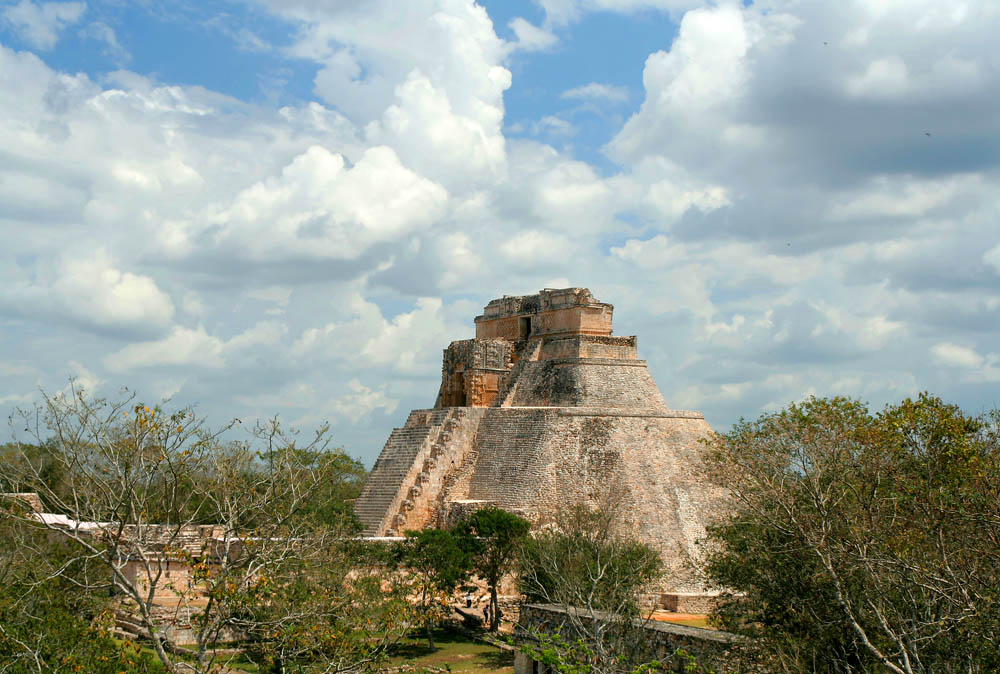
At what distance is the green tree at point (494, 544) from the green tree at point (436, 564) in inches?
18.7

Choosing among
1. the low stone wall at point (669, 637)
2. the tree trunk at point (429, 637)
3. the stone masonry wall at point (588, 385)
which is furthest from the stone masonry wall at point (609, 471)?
the low stone wall at point (669, 637)

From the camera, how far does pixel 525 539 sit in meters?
22.8

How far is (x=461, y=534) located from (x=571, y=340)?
805 centimetres

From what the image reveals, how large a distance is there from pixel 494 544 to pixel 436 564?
166cm

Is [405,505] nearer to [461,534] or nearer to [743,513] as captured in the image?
[461,534]

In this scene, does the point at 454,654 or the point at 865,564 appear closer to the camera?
the point at 865,564

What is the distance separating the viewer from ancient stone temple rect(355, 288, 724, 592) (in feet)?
82.5

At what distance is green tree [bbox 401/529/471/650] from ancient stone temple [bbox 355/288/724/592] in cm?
271

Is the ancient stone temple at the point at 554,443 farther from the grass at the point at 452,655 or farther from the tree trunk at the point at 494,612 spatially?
the grass at the point at 452,655

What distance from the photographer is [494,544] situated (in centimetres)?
2334

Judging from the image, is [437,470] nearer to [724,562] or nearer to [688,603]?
[688,603]

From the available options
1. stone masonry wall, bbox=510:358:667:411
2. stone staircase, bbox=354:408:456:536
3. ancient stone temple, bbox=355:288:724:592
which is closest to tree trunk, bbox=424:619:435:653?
ancient stone temple, bbox=355:288:724:592

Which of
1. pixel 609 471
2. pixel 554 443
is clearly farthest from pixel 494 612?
pixel 554 443

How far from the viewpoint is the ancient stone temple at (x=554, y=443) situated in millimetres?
25156
